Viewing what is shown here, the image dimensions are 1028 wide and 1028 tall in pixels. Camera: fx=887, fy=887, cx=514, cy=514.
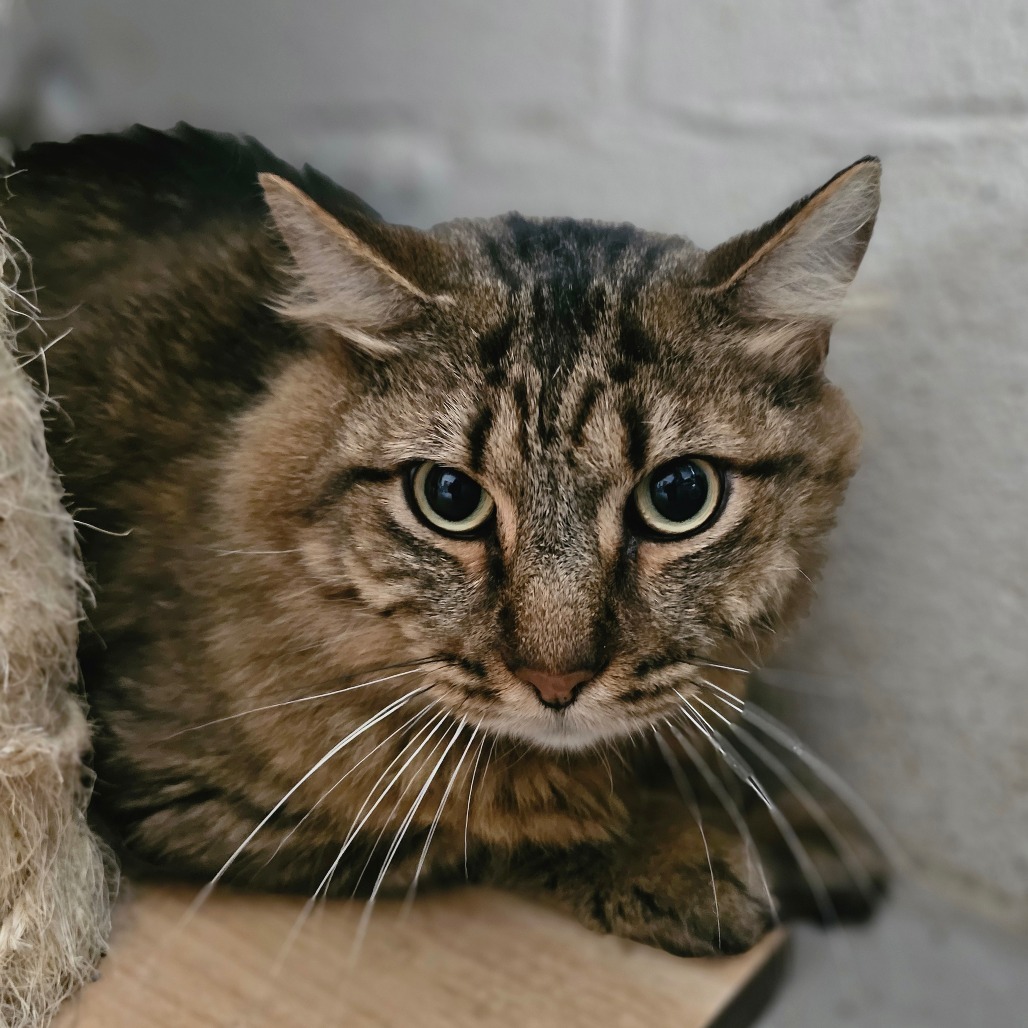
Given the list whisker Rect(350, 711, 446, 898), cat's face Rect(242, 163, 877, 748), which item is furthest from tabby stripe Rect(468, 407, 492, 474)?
whisker Rect(350, 711, 446, 898)

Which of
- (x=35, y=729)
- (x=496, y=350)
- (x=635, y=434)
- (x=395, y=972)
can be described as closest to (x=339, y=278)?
(x=496, y=350)

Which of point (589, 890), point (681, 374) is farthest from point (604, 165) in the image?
point (589, 890)

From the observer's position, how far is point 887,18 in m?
0.56

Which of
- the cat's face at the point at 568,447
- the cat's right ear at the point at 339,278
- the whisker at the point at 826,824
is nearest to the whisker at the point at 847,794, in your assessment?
the whisker at the point at 826,824

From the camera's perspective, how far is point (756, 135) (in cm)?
60

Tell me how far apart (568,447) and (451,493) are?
0.27ft

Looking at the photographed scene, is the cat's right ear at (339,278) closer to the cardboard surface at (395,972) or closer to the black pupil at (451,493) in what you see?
the black pupil at (451,493)

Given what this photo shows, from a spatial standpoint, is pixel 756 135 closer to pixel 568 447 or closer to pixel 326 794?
pixel 568 447

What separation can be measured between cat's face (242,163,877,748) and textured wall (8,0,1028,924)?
6 centimetres

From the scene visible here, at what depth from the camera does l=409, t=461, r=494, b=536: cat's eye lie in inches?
21.9

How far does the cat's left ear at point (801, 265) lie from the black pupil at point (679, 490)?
93 millimetres

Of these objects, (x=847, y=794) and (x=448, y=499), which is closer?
(x=448, y=499)

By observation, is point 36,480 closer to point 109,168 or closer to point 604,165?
point 109,168

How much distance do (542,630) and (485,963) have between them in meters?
0.25
